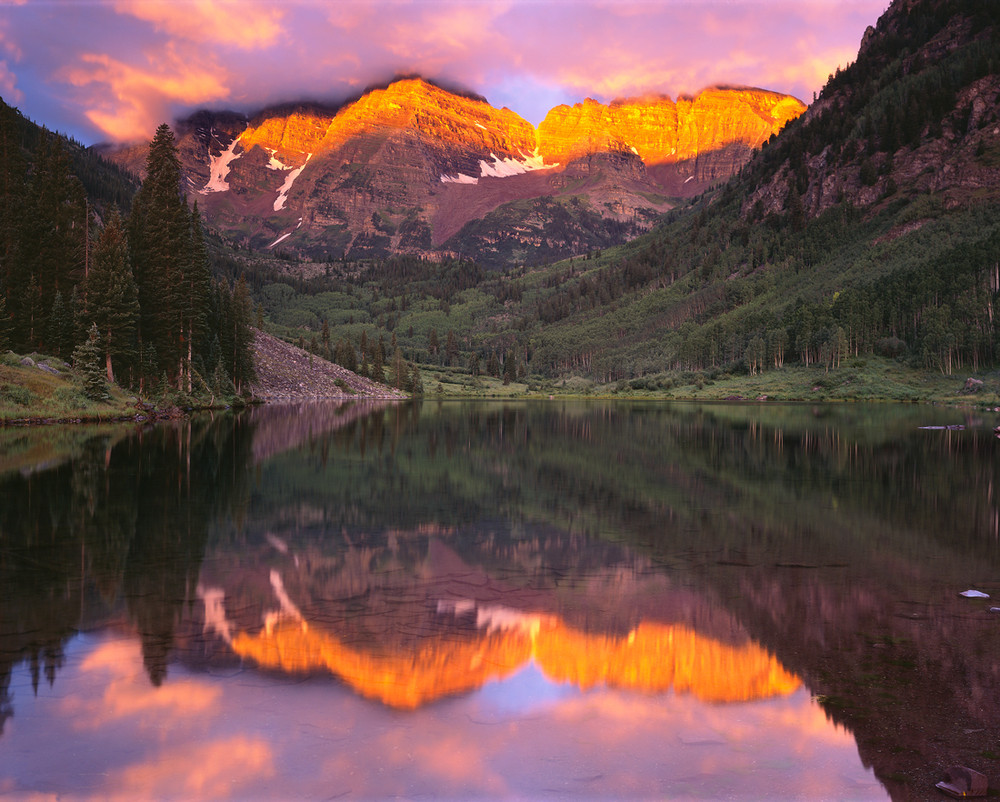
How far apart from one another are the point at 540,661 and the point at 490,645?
34.3 inches

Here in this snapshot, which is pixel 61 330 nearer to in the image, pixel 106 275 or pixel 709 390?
pixel 106 275

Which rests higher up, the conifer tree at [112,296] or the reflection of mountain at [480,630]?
the conifer tree at [112,296]

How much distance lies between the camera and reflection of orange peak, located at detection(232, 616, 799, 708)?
8.91 metres

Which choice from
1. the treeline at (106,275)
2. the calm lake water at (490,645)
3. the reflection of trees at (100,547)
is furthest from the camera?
Answer: the treeline at (106,275)

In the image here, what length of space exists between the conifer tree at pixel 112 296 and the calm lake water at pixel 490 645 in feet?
141

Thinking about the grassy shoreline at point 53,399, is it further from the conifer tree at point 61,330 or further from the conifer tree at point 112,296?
the conifer tree at point 61,330

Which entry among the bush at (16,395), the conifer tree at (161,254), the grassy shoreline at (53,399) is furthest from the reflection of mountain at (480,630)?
the conifer tree at (161,254)

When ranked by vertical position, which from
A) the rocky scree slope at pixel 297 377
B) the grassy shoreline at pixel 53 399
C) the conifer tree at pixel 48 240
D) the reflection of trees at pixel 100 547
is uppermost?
the conifer tree at pixel 48 240

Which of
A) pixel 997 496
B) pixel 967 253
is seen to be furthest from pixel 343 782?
pixel 967 253

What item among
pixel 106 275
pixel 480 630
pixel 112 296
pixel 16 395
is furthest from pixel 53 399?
pixel 480 630

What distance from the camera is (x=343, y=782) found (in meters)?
6.78

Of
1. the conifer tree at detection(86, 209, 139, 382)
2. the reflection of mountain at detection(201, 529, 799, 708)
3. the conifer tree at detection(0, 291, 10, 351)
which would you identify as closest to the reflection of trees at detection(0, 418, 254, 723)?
the reflection of mountain at detection(201, 529, 799, 708)

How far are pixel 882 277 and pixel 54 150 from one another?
6705 inches

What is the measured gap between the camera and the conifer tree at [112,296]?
60603 mm
